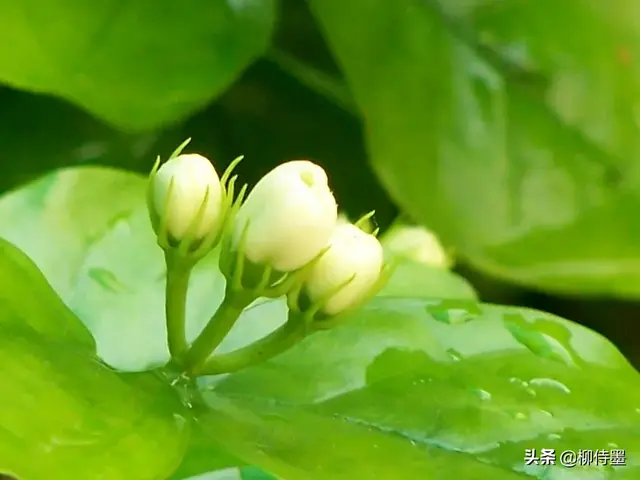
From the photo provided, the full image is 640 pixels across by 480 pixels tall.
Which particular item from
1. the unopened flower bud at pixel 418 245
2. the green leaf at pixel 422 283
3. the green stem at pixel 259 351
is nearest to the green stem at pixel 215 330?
the green stem at pixel 259 351

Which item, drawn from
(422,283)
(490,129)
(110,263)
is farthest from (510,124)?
(110,263)

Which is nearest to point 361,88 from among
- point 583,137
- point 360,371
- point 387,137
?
point 387,137

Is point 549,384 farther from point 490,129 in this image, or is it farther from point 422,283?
point 490,129

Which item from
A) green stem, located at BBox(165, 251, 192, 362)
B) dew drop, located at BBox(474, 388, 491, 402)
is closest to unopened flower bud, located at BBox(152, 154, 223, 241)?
green stem, located at BBox(165, 251, 192, 362)

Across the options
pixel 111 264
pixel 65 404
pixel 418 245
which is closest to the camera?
pixel 65 404

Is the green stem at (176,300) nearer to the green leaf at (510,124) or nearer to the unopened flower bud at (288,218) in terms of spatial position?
the unopened flower bud at (288,218)
